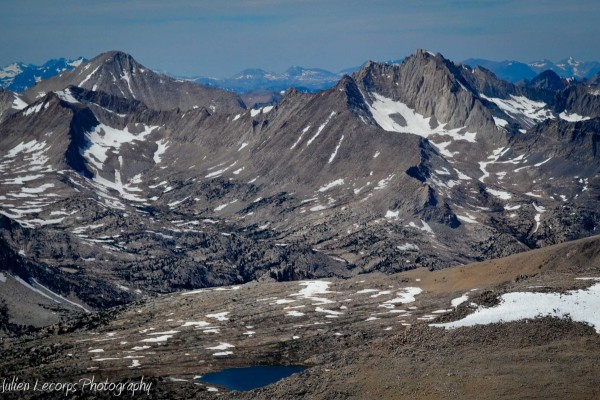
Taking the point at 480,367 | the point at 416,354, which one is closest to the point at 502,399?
the point at 480,367

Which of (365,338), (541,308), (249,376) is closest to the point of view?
(541,308)

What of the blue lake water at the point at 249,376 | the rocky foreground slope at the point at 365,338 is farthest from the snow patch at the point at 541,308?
the blue lake water at the point at 249,376

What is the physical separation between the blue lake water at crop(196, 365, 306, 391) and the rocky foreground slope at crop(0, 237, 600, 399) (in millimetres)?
2184

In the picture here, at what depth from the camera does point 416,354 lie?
331 ft

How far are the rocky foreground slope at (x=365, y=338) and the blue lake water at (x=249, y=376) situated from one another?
7.16ft

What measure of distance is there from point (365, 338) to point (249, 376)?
67.7 feet

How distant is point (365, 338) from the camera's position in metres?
132

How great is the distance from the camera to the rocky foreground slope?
9338 centimetres

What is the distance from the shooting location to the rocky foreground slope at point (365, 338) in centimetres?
9338

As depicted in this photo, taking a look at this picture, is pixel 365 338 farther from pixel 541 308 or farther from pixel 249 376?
pixel 541 308

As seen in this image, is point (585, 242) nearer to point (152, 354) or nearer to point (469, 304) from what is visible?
point (469, 304)

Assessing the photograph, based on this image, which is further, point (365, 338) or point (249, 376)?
point (365, 338)

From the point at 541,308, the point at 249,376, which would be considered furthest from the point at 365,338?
the point at 541,308

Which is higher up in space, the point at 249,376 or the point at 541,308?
Answer: the point at 541,308
